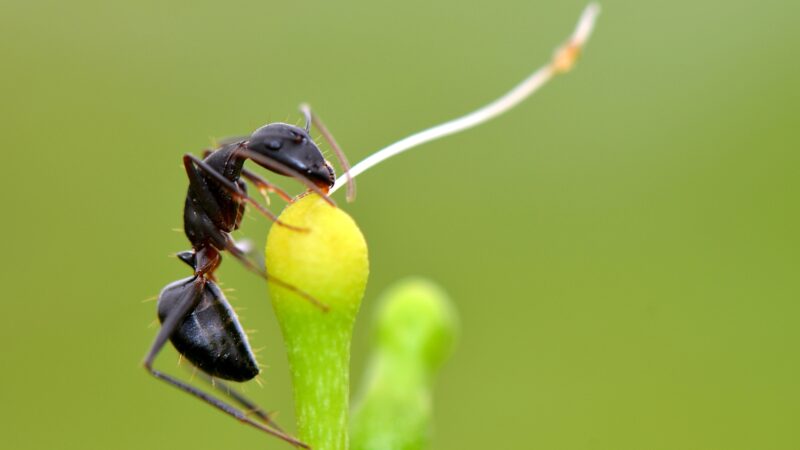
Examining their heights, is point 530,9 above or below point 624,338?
above

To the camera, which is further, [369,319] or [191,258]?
[369,319]

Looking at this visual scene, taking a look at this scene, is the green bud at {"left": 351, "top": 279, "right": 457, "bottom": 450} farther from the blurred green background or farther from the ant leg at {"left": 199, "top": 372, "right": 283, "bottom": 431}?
the blurred green background

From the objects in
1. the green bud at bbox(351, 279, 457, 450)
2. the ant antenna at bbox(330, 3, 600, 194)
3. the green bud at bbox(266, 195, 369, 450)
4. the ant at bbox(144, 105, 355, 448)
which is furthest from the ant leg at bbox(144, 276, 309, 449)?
the ant antenna at bbox(330, 3, 600, 194)

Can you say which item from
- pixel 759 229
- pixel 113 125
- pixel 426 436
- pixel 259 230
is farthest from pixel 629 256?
pixel 426 436

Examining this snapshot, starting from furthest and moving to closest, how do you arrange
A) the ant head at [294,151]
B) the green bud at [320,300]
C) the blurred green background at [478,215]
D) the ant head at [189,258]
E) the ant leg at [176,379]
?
1. the blurred green background at [478,215]
2. the ant head at [189,258]
3. the ant leg at [176,379]
4. the ant head at [294,151]
5. the green bud at [320,300]

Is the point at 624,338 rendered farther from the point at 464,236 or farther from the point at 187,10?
the point at 187,10

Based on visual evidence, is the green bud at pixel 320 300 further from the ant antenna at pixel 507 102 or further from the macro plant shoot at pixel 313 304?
the ant antenna at pixel 507 102

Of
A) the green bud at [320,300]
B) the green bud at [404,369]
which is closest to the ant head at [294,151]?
the green bud at [404,369]
